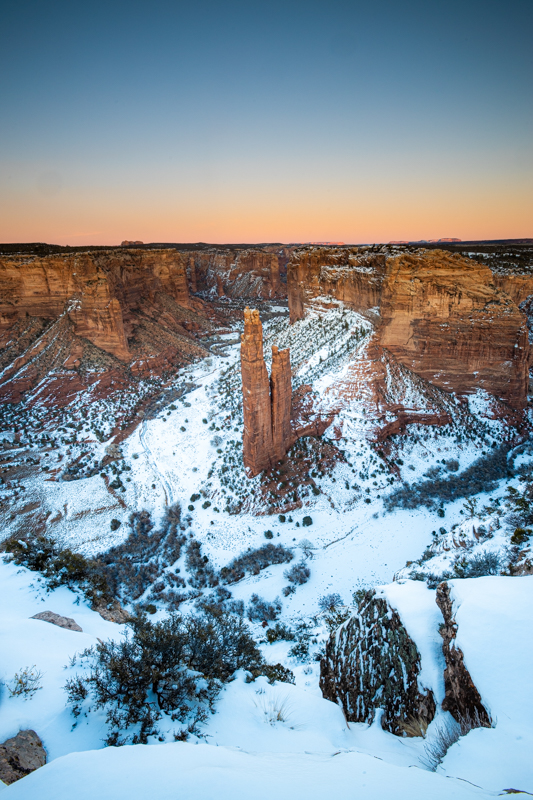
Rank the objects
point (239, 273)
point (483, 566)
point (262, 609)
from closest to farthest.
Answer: point (483, 566) < point (262, 609) < point (239, 273)

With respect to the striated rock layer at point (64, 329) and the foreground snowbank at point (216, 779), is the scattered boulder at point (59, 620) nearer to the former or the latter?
the foreground snowbank at point (216, 779)

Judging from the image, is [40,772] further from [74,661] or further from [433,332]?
[433,332]

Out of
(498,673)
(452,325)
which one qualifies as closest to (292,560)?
(498,673)

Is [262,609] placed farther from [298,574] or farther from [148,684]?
[148,684]

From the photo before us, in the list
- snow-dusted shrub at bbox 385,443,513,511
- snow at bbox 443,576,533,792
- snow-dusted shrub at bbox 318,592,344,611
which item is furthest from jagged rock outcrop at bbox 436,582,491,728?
snow-dusted shrub at bbox 385,443,513,511

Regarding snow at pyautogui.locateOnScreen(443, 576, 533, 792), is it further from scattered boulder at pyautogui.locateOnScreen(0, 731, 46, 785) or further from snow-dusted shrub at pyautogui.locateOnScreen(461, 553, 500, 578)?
scattered boulder at pyautogui.locateOnScreen(0, 731, 46, 785)
